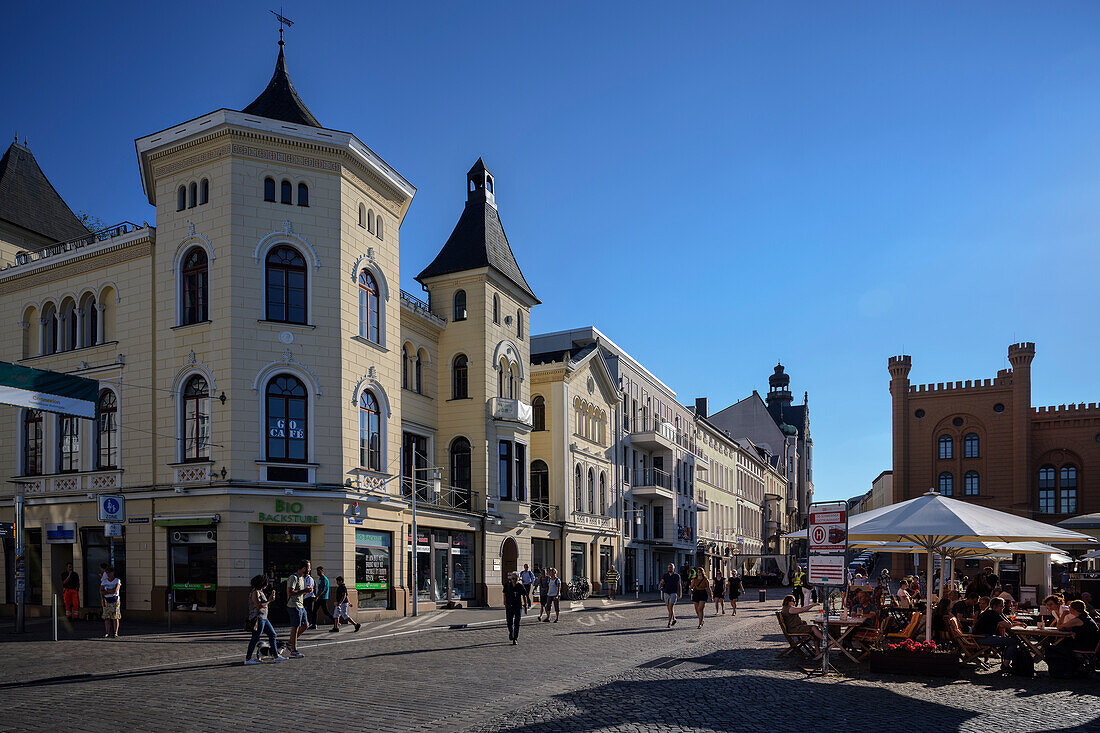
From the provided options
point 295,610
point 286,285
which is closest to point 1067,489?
point 286,285

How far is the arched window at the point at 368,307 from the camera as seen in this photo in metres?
28.3

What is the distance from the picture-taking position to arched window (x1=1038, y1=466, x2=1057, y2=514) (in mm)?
65062

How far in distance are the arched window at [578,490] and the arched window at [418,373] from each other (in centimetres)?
1224

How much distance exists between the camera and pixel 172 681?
543 inches

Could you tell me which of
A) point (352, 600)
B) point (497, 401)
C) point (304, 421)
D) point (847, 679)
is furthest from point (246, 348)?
point (847, 679)

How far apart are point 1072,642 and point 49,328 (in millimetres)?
30283

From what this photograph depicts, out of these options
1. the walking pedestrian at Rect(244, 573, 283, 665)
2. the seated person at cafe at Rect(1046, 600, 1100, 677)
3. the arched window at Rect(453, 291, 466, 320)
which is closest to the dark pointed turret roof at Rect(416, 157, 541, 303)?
the arched window at Rect(453, 291, 466, 320)

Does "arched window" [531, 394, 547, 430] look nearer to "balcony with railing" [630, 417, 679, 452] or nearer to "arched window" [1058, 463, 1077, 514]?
"balcony with railing" [630, 417, 679, 452]

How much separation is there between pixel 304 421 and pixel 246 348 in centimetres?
255

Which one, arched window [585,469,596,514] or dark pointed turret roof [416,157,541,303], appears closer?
dark pointed turret roof [416,157,541,303]

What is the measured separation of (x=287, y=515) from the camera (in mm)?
25281

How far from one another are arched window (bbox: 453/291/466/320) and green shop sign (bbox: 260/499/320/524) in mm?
12446

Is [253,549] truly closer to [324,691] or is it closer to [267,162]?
[267,162]

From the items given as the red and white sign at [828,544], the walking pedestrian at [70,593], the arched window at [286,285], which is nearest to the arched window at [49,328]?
the walking pedestrian at [70,593]
